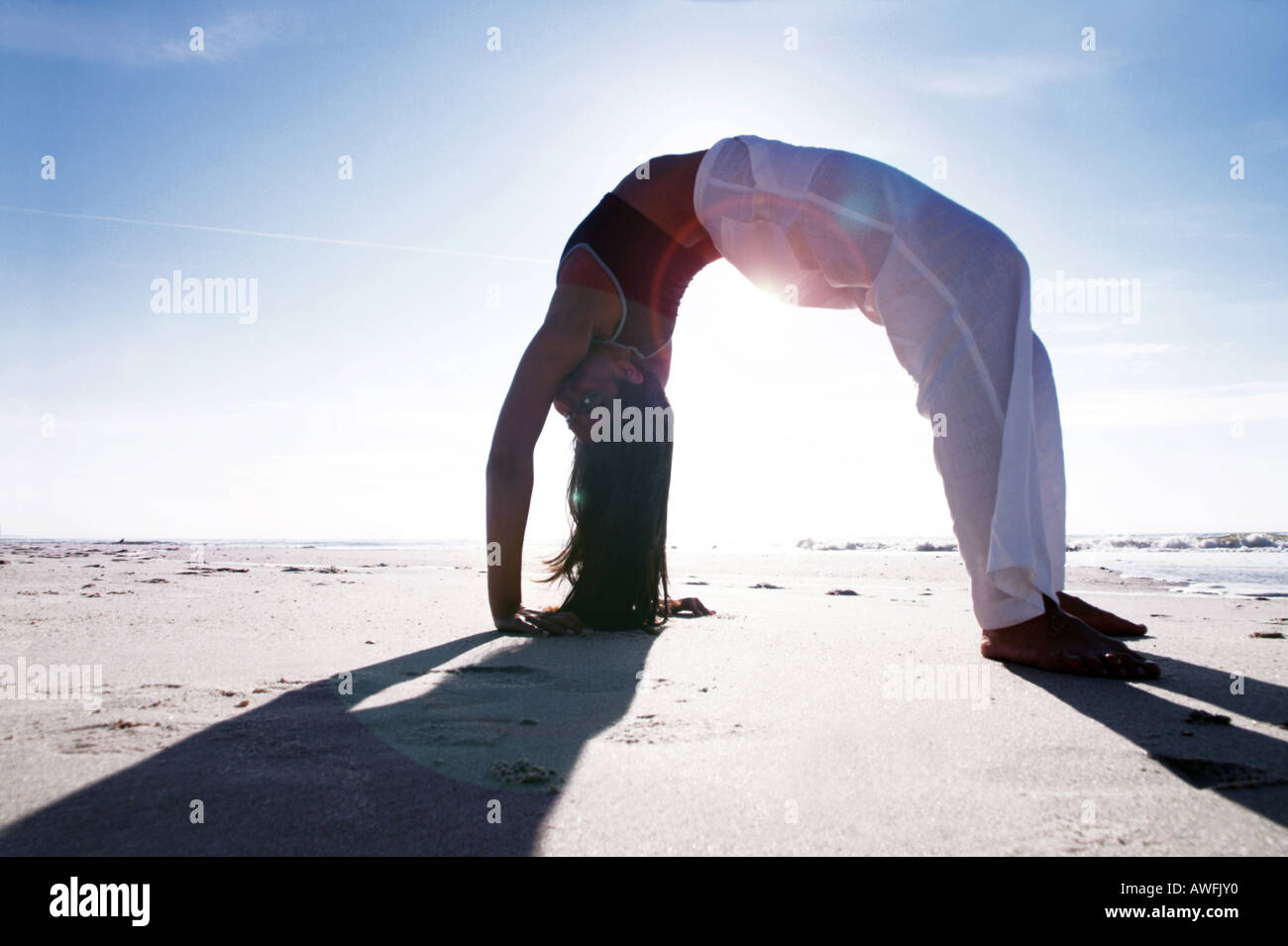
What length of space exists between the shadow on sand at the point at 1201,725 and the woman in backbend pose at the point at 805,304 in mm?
127

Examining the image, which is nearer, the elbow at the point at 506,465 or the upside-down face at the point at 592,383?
the elbow at the point at 506,465

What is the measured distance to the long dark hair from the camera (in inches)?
119

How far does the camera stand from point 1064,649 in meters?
1.91

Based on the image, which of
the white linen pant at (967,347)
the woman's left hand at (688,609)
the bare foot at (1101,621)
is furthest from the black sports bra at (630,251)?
the bare foot at (1101,621)

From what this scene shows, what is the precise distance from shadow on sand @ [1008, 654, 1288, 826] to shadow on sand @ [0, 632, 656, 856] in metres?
0.99

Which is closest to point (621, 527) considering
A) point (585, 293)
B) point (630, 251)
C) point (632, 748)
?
point (585, 293)

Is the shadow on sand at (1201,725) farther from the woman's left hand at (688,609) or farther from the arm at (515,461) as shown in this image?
the arm at (515,461)

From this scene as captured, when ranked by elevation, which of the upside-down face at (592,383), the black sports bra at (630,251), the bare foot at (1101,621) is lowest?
the bare foot at (1101,621)

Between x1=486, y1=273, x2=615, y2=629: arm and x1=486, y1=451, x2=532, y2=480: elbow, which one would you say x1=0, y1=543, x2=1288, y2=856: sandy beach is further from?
x1=486, y1=451, x2=532, y2=480: elbow

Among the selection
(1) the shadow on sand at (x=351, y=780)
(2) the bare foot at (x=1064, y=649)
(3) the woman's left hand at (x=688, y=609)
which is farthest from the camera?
(3) the woman's left hand at (x=688, y=609)

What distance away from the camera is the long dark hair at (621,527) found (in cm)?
303

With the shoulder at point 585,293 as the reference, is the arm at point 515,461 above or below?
below

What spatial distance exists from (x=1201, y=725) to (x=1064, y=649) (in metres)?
0.51

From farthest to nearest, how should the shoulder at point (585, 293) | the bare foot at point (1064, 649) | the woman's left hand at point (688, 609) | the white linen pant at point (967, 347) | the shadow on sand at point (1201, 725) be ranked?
the woman's left hand at point (688, 609) < the shoulder at point (585, 293) < the white linen pant at point (967, 347) < the bare foot at point (1064, 649) < the shadow on sand at point (1201, 725)
